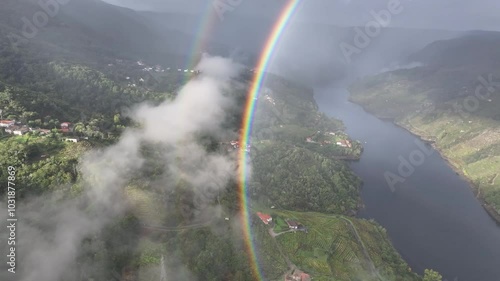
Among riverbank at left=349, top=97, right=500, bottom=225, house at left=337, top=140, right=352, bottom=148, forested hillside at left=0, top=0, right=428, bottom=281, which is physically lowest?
forested hillside at left=0, top=0, right=428, bottom=281

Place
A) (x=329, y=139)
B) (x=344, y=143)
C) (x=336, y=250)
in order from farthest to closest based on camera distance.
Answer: (x=329, y=139), (x=344, y=143), (x=336, y=250)

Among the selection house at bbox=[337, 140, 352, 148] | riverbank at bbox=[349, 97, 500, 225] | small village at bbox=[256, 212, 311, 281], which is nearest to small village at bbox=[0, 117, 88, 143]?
small village at bbox=[256, 212, 311, 281]

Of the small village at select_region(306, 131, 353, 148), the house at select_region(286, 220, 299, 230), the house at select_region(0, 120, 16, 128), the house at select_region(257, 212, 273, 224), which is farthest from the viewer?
the small village at select_region(306, 131, 353, 148)

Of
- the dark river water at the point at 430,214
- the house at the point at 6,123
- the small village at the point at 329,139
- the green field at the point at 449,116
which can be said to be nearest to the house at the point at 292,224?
the dark river water at the point at 430,214

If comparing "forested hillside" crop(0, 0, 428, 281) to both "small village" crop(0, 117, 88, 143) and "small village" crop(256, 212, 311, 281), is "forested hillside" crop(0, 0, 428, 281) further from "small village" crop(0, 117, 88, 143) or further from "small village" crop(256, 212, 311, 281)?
"small village" crop(256, 212, 311, 281)

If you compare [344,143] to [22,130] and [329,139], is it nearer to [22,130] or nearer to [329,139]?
[329,139]

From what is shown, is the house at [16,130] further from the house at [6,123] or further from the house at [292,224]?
the house at [292,224]

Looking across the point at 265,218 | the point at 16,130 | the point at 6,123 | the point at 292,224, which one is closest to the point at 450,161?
the point at 292,224
